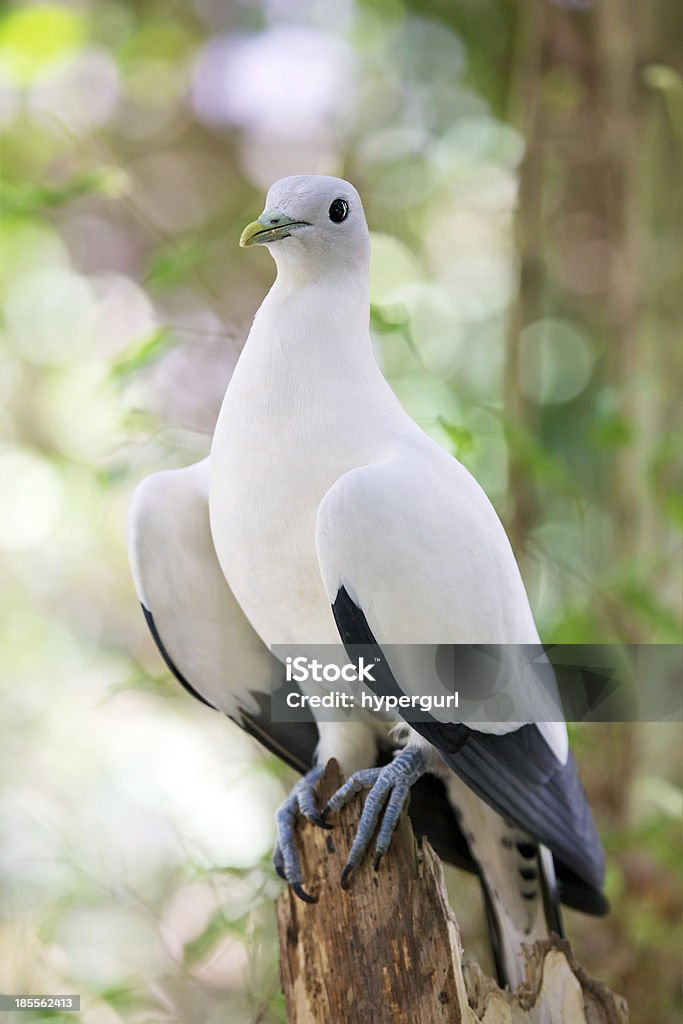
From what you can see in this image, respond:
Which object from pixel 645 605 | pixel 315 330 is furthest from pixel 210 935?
pixel 315 330

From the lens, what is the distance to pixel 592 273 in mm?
2051

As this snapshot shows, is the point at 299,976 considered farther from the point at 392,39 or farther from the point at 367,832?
the point at 392,39

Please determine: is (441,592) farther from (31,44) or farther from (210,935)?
(31,44)

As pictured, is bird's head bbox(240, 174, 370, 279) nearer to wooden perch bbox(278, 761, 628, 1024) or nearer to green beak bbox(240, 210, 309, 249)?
green beak bbox(240, 210, 309, 249)

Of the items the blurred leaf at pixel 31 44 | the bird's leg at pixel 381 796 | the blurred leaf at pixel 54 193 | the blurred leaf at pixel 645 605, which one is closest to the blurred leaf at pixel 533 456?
the blurred leaf at pixel 645 605

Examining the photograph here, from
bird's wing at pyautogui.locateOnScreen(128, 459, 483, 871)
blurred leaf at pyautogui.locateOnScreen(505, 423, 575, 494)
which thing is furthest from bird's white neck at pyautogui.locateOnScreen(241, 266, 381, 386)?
blurred leaf at pyautogui.locateOnScreen(505, 423, 575, 494)

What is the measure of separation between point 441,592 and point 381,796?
191mm

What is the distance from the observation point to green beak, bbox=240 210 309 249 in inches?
Answer: 28.7

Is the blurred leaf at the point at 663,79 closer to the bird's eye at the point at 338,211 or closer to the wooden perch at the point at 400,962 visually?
the bird's eye at the point at 338,211

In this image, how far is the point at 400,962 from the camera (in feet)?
2.44

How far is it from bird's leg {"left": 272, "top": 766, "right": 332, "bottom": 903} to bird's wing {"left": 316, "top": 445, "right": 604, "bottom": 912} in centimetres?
16

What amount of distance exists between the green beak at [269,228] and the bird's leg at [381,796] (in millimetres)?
432

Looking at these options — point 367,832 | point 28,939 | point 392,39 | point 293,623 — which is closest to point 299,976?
point 367,832

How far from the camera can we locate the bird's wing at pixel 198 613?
2.75 ft
